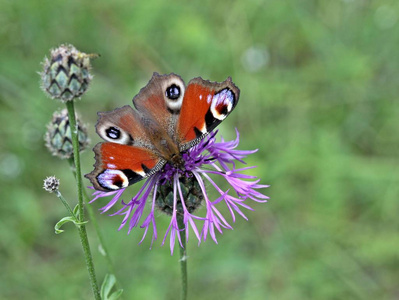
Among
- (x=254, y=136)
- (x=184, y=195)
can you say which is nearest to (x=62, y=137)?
(x=184, y=195)

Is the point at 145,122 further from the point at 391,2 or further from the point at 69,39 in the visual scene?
the point at 391,2

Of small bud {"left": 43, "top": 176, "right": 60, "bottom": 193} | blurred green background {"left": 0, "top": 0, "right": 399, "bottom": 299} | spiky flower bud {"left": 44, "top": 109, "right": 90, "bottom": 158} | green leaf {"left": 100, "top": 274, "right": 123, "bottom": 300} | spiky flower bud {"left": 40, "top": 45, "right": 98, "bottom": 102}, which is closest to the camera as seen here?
small bud {"left": 43, "top": 176, "right": 60, "bottom": 193}

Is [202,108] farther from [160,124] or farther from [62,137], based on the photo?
[62,137]

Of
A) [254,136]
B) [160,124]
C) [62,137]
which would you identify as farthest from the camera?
[254,136]

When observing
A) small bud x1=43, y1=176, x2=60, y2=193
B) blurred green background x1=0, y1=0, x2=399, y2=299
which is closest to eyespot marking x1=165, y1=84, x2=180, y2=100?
small bud x1=43, y1=176, x2=60, y2=193

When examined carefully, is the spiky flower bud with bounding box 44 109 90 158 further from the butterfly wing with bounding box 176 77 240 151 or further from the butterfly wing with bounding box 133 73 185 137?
the butterfly wing with bounding box 176 77 240 151

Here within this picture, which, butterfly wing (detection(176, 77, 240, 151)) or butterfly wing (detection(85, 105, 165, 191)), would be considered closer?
butterfly wing (detection(85, 105, 165, 191))

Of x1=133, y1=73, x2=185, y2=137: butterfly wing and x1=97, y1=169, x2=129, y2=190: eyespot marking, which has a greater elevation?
x1=133, y1=73, x2=185, y2=137: butterfly wing
